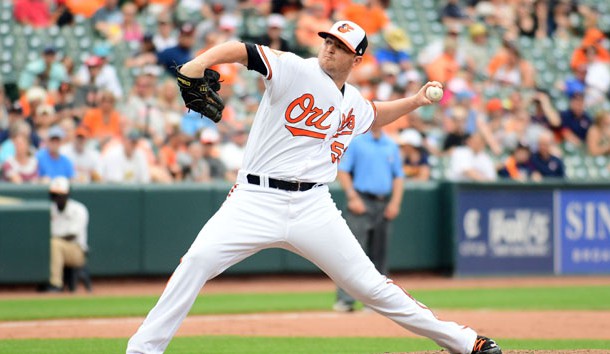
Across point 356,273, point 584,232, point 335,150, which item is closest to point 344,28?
point 335,150

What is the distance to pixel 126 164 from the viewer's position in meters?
13.8

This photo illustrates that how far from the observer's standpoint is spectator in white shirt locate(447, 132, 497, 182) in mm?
15422

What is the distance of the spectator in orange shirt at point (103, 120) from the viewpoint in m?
14.1

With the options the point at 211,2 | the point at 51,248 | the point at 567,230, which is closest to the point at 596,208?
the point at 567,230

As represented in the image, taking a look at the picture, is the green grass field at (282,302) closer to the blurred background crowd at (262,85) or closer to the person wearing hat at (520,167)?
the blurred background crowd at (262,85)

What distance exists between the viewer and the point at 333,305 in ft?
38.4

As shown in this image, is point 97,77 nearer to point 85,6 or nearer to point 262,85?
point 85,6

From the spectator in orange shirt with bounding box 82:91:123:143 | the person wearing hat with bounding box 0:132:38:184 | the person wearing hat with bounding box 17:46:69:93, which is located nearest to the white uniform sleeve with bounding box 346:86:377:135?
the person wearing hat with bounding box 0:132:38:184

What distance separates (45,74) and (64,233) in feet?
9.44

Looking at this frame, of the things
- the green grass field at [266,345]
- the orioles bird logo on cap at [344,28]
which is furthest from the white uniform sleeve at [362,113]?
the green grass field at [266,345]

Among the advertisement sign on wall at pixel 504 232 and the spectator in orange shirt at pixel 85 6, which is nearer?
the advertisement sign on wall at pixel 504 232

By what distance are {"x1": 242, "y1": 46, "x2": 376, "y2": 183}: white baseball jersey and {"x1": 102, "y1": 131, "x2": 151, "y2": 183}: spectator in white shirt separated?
7745 mm

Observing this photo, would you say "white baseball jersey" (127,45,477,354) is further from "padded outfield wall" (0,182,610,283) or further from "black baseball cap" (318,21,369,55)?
"padded outfield wall" (0,182,610,283)

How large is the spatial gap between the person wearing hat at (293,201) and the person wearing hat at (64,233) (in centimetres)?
681
